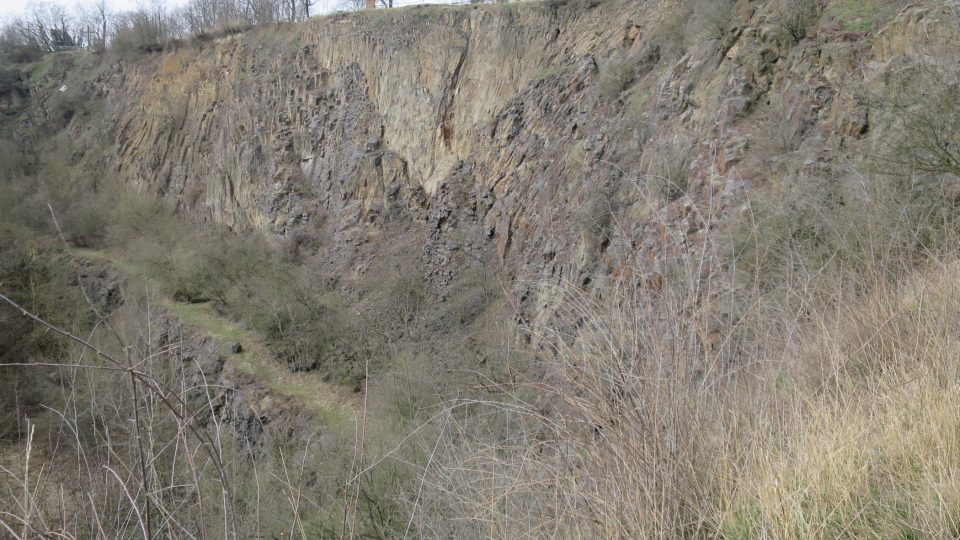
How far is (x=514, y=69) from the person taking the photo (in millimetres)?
18812

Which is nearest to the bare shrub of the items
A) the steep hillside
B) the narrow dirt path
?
the steep hillside

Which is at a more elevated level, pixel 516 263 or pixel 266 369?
pixel 516 263

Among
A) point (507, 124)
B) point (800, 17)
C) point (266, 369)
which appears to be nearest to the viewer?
point (800, 17)

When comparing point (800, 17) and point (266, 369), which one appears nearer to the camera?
point (800, 17)

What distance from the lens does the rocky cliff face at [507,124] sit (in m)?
9.01

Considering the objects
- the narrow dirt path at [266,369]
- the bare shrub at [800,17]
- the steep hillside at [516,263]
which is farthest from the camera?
the narrow dirt path at [266,369]

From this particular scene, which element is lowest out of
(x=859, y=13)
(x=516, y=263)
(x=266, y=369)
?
(x=266, y=369)

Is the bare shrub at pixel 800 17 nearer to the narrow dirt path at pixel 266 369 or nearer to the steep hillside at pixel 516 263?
the steep hillside at pixel 516 263

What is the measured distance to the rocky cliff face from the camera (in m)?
9.01

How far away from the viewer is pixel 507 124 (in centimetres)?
1792

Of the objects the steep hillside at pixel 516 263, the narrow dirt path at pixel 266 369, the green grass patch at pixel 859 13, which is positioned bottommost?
the narrow dirt path at pixel 266 369

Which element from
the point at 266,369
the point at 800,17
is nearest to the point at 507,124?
the point at 800,17

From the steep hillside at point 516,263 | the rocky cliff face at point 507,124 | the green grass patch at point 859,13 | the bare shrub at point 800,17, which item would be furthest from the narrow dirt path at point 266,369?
the green grass patch at point 859,13

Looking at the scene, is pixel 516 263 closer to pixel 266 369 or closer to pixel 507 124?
pixel 507 124
